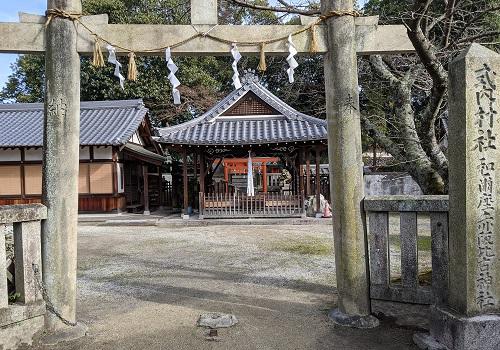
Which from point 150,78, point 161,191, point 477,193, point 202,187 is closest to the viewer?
Result: point 477,193

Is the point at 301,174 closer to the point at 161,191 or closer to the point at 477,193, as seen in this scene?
the point at 161,191

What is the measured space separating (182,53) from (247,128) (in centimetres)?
1252

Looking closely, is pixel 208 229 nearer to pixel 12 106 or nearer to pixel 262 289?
pixel 262 289

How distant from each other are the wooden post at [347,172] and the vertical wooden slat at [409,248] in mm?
458

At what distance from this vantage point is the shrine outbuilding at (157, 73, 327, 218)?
15695 mm

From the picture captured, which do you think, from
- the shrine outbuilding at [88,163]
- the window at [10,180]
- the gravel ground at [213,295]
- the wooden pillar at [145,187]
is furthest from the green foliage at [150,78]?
the gravel ground at [213,295]

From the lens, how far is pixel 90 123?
782 inches

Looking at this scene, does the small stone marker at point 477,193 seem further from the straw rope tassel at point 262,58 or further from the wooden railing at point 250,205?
the wooden railing at point 250,205

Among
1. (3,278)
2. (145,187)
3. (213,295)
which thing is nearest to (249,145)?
(145,187)

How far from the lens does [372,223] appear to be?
14.5 ft

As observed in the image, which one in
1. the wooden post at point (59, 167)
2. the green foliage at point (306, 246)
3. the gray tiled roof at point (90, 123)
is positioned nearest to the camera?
the wooden post at point (59, 167)

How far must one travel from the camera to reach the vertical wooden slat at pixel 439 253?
4.03 metres

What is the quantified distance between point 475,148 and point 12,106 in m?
Answer: 23.8

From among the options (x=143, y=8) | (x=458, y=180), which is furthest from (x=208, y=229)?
(x=143, y=8)
